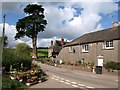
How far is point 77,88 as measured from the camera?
17.3m

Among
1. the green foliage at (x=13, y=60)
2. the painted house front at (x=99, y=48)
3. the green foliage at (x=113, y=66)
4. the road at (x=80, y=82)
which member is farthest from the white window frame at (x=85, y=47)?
the green foliage at (x=13, y=60)

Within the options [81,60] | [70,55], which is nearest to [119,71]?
[81,60]

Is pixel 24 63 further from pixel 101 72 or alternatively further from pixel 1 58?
pixel 101 72

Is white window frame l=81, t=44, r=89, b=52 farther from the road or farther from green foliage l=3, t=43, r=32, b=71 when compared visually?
green foliage l=3, t=43, r=32, b=71

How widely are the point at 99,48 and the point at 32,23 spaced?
2243 centimetres

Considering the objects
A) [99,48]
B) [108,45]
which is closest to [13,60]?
[108,45]

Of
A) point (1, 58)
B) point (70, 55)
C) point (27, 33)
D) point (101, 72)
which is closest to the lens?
point (1, 58)

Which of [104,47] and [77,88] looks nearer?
[77,88]

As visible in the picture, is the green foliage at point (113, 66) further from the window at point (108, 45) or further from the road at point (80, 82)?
the window at point (108, 45)

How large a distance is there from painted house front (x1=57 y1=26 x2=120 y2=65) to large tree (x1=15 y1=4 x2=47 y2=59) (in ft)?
33.6

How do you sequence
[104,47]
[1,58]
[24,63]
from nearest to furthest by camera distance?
[1,58] → [24,63] → [104,47]

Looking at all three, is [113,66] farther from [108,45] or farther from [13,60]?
[13,60]

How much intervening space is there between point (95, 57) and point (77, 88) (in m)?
27.0

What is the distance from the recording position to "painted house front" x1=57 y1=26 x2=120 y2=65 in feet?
128
